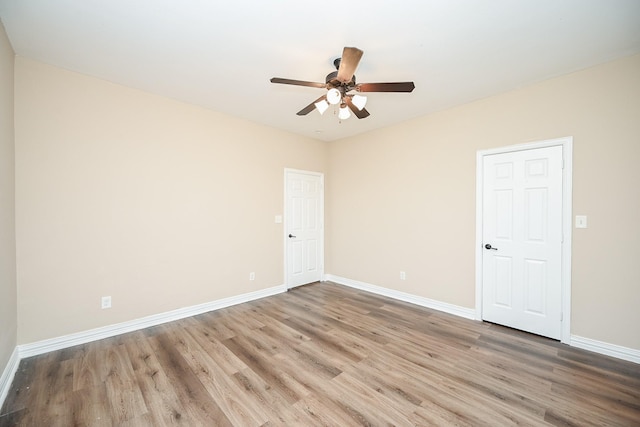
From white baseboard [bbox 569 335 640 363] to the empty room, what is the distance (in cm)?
1

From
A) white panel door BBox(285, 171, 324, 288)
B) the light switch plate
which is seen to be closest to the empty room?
the light switch plate

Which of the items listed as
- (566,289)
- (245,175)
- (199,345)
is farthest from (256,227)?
(566,289)

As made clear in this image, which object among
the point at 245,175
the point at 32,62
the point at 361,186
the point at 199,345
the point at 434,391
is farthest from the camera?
the point at 361,186

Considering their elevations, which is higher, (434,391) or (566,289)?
(566,289)

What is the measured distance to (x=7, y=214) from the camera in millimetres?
2119

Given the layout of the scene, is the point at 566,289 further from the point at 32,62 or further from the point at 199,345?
the point at 32,62

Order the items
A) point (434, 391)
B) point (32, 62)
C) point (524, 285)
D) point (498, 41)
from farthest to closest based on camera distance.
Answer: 1. point (524, 285)
2. point (32, 62)
3. point (498, 41)
4. point (434, 391)

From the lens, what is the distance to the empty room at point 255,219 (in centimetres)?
186

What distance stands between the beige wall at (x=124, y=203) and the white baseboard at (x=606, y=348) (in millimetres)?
3848

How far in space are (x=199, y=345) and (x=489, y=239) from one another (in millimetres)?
3528

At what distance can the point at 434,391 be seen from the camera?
1.97 metres

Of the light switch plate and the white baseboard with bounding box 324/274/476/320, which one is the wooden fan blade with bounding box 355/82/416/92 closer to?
the light switch plate

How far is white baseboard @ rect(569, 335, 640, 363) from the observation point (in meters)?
2.31

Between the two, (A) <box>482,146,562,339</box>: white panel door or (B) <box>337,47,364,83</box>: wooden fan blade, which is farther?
(A) <box>482,146,562,339</box>: white panel door
